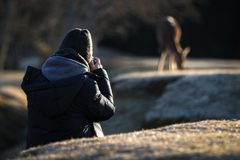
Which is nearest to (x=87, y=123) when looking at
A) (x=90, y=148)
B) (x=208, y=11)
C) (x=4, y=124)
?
(x=90, y=148)

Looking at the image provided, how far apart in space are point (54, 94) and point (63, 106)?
139 mm

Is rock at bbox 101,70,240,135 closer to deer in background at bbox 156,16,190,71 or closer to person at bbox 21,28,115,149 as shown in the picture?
deer in background at bbox 156,16,190,71

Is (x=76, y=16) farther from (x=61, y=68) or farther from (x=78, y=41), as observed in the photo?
(x=61, y=68)

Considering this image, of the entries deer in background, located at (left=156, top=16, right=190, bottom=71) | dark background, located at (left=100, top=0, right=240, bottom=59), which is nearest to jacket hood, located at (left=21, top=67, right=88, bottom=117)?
deer in background, located at (left=156, top=16, right=190, bottom=71)

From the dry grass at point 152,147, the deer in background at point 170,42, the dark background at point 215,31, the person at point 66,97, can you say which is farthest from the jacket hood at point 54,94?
the dark background at point 215,31

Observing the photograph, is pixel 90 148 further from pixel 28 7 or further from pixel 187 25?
pixel 187 25

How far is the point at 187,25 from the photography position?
2327cm

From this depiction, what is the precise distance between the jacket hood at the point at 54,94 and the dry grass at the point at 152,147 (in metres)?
0.34

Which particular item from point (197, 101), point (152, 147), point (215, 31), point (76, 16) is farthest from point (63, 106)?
point (215, 31)

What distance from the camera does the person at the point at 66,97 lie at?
291 centimetres

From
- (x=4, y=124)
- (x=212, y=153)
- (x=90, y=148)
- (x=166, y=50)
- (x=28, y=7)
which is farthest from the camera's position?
(x=28, y=7)

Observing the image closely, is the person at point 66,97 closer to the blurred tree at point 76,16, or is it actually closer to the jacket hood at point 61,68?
the jacket hood at point 61,68

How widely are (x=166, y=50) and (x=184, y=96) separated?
16.3 ft

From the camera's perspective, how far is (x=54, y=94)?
9.52ft
